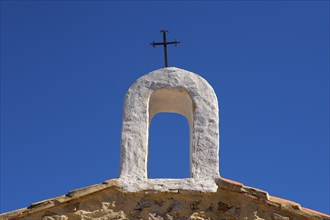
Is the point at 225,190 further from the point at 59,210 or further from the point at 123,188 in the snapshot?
the point at 59,210

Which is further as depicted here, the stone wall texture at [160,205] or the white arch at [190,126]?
the white arch at [190,126]

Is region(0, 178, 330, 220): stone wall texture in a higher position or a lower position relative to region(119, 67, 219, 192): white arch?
lower

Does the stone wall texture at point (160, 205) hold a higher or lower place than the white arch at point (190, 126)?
lower

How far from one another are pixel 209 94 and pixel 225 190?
3.81ft

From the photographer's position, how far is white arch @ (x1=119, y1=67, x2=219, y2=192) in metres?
5.67

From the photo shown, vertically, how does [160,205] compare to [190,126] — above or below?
below

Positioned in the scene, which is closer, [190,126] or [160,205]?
[160,205]

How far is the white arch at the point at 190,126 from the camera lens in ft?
18.6

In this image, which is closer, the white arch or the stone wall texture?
the stone wall texture

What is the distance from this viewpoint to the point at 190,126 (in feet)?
21.1

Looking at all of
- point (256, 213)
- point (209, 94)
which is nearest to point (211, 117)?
point (209, 94)

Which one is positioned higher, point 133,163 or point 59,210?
point 133,163

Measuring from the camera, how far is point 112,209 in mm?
5570

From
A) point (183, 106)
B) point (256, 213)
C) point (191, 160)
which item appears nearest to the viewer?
point (256, 213)
